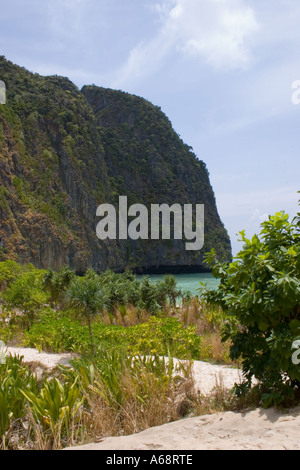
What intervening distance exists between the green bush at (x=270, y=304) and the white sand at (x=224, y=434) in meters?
0.24

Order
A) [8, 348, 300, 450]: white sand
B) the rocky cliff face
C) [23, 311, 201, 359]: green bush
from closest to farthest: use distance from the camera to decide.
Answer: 1. [8, 348, 300, 450]: white sand
2. [23, 311, 201, 359]: green bush
3. the rocky cliff face

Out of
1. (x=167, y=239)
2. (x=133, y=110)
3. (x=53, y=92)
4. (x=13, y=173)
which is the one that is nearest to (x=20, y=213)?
(x=13, y=173)

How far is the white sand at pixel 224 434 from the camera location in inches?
124

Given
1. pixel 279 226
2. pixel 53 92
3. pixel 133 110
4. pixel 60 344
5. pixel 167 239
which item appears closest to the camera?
pixel 279 226

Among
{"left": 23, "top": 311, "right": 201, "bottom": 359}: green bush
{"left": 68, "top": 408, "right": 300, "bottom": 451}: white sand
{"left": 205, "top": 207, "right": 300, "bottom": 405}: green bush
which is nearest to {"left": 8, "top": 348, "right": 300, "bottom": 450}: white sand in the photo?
{"left": 68, "top": 408, "right": 300, "bottom": 451}: white sand

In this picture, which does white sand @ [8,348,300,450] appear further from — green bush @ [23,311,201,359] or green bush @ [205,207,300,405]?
green bush @ [23,311,201,359]

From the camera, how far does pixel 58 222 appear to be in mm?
53375

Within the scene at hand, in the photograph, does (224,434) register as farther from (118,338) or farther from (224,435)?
(118,338)

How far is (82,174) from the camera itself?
2525 inches

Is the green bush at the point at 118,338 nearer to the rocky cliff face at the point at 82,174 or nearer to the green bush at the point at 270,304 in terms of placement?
the green bush at the point at 270,304

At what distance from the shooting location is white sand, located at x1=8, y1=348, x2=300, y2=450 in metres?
3.15

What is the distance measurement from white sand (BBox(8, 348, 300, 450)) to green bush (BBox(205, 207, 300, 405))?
0.24m
